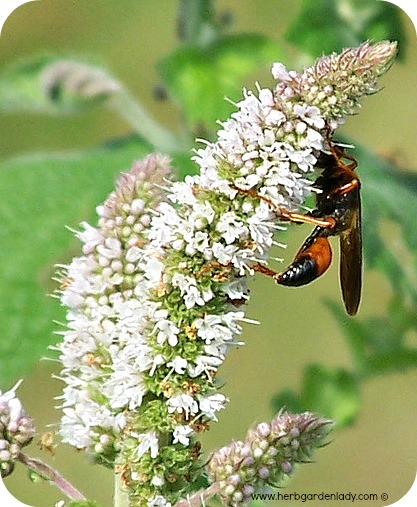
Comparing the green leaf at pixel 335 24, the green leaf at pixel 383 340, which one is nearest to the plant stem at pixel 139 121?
the green leaf at pixel 335 24

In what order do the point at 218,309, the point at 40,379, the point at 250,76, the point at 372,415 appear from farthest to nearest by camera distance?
the point at 372,415
the point at 250,76
the point at 40,379
the point at 218,309

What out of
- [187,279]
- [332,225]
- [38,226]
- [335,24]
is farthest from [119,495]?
[335,24]

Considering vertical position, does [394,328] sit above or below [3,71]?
below

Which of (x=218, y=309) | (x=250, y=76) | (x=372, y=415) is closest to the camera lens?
(x=218, y=309)

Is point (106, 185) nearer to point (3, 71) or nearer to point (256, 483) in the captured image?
point (3, 71)

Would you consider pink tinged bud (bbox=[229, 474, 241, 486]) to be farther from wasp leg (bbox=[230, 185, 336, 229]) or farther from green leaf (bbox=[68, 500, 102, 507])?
wasp leg (bbox=[230, 185, 336, 229])

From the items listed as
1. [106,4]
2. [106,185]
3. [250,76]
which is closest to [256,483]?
[106,185]

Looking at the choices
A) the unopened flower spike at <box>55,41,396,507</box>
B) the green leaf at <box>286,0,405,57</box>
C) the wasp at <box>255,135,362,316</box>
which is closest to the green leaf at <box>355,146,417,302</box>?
the green leaf at <box>286,0,405,57</box>
